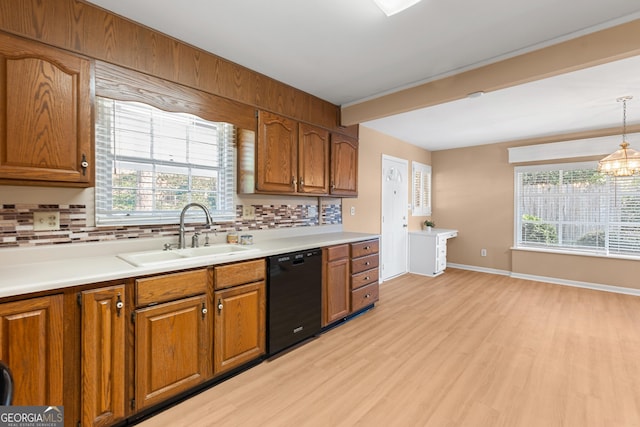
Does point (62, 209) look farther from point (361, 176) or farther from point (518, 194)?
point (518, 194)

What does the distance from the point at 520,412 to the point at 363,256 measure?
184 cm

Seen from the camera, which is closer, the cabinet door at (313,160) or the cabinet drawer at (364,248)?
the cabinet door at (313,160)

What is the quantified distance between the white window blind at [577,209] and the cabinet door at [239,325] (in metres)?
4.93

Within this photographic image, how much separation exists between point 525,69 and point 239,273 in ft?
8.87

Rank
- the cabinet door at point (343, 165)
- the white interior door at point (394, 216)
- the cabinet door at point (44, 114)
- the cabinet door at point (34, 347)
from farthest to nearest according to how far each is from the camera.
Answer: the white interior door at point (394, 216)
the cabinet door at point (343, 165)
the cabinet door at point (44, 114)
the cabinet door at point (34, 347)

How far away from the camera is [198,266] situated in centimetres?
187

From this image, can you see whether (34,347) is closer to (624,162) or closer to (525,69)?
(525,69)

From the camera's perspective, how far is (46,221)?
176 cm

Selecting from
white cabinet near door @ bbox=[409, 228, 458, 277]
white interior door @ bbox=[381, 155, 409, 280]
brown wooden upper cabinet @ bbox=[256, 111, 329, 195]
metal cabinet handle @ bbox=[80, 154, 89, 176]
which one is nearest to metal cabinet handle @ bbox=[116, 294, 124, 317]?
metal cabinet handle @ bbox=[80, 154, 89, 176]

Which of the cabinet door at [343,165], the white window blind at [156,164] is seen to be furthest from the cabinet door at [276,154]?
the cabinet door at [343,165]

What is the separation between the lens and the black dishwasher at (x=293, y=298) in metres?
2.32

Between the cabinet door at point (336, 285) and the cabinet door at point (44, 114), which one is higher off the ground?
the cabinet door at point (44, 114)

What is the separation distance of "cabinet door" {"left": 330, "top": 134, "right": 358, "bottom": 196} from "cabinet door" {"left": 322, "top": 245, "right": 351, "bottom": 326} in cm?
82

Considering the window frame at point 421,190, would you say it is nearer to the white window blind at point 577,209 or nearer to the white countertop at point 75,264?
the white window blind at point 577,209
